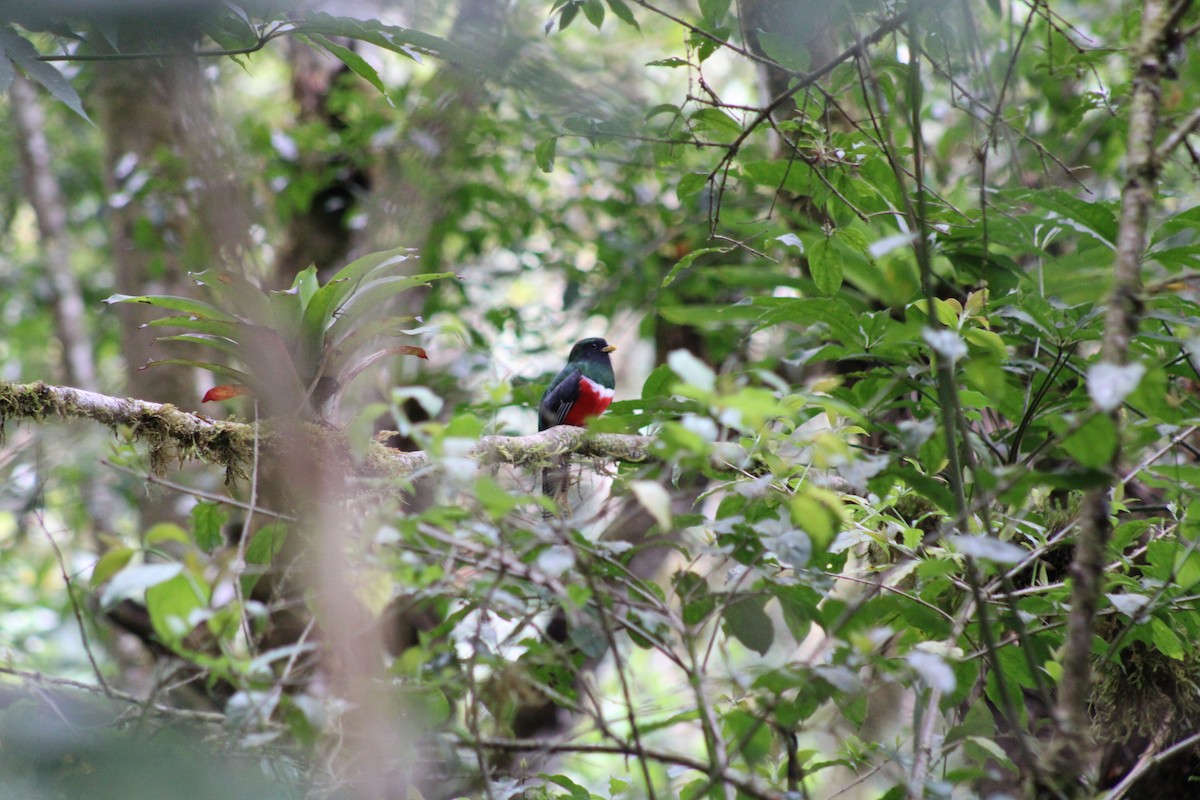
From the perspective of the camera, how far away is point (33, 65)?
211cm

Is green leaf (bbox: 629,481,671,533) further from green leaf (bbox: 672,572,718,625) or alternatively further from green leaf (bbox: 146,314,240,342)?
green leaf (bbox: 146,314,240,342)

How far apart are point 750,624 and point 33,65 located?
6.78 ft

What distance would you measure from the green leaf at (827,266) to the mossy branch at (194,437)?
65 cm

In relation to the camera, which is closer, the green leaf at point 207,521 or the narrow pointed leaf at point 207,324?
the green leaf at point 207,521

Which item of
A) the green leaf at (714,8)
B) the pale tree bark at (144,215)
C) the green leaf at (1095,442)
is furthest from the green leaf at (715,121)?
the pale tree bark at (144,215)

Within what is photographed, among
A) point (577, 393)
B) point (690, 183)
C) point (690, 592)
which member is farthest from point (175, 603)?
point (577, 393)

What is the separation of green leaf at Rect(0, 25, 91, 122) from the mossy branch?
0.76 metres

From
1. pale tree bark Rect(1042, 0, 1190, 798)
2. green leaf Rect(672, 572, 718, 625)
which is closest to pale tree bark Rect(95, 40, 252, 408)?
green leaf Rect(672, 572, 718, 625)

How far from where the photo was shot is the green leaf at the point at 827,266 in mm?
2258

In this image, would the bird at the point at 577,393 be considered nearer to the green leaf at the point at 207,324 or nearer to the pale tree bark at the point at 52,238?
the green leaf at the point at 207,324

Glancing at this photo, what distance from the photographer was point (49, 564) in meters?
5.71

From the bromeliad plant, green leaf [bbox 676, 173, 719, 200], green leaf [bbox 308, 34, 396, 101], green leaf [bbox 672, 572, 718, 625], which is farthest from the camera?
green leaf [bbox 676, 173, 719, 200]

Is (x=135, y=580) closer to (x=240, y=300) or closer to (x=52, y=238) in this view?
(x=240, y=300)

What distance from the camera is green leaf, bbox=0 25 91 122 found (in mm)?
2053
